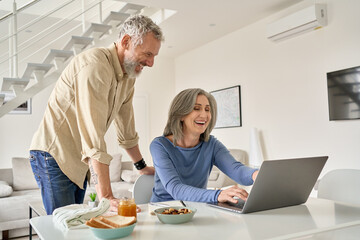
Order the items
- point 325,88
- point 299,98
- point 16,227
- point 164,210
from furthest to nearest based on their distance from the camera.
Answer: point 299,98 < point 325,88 < point 16,227 < point 164,210

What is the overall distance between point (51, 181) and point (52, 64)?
3014 millimetres

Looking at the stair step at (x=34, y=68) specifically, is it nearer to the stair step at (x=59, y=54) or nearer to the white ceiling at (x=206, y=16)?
the stair step at (x=59, y=54)

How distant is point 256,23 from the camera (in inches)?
201

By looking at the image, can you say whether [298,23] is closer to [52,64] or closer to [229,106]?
[229,106]

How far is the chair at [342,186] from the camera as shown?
164cm

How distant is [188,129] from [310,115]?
2.94 meters

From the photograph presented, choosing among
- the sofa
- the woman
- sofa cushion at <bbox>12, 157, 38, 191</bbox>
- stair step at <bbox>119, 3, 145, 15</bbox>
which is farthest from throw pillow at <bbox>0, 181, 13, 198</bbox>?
the woman

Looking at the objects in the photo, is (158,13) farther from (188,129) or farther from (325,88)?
(188,129)

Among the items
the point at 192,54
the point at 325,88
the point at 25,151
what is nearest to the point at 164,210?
the point at 325,88

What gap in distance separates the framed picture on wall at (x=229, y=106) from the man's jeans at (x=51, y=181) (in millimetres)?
4087

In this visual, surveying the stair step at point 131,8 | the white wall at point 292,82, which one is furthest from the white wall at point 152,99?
the stair step at point 131,8

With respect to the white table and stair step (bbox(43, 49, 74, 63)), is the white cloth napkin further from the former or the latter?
stair step (bbox(43, 49, 74, 63))

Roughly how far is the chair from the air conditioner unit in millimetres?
2755

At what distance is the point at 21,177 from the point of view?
15.5 feet
